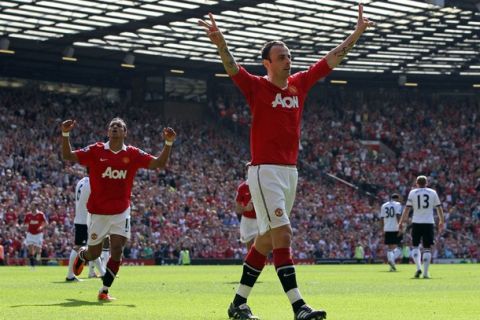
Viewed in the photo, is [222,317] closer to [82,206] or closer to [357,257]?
[82,206]

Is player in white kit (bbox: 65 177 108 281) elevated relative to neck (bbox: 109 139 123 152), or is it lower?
lower

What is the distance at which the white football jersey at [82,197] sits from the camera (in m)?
20.1

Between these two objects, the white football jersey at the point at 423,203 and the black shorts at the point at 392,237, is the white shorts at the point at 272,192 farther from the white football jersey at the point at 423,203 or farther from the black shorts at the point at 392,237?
the black shorts at the point at 392,237

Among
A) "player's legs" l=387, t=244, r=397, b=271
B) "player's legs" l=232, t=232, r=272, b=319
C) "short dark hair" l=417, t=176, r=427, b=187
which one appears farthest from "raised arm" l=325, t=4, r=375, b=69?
"player's legs" l=387, t=244, r=397, b=271

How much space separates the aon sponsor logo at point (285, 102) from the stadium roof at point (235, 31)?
30.3 metres

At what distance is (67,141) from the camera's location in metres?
12.5

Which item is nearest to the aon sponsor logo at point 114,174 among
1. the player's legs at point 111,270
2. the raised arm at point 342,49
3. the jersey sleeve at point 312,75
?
the player's legs at point 111,270

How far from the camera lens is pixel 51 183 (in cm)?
4344

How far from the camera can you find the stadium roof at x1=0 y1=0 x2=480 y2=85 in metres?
41.0

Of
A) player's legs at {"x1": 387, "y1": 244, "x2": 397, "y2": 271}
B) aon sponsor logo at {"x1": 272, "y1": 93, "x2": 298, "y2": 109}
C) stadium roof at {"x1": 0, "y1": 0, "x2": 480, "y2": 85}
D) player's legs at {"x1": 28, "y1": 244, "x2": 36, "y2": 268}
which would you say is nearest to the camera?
aon sponsor logo at {"x1": 272, "y1": 93, "x2": 298, "y2": 109}

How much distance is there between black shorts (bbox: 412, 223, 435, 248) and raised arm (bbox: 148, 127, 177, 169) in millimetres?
11296

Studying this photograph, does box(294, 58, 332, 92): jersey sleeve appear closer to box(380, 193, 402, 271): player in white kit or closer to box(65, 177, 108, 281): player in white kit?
box(65, 177, 108, 281): player in white kit

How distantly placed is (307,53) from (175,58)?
666cm

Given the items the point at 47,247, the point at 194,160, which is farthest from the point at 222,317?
the point at 194,160
